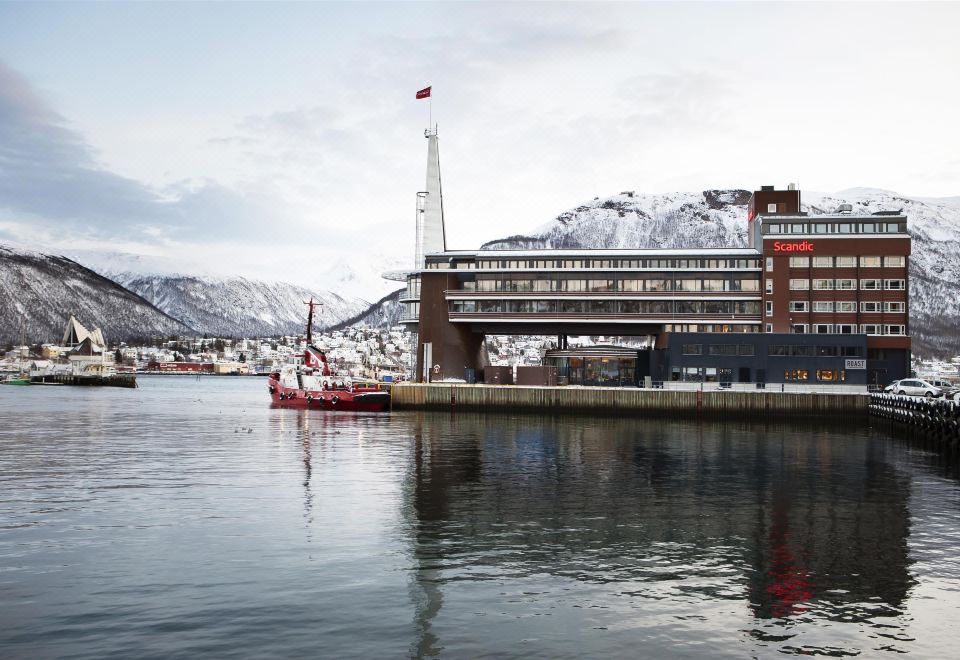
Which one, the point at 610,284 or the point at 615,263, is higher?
the point at 615,263

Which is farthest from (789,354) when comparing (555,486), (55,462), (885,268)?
(55,462)

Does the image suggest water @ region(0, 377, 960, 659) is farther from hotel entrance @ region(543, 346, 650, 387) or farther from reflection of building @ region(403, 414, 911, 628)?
hotel entrance @ region(543, 346, 650, 387)

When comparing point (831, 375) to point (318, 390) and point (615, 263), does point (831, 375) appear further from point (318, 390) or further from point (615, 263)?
point (318, 390)

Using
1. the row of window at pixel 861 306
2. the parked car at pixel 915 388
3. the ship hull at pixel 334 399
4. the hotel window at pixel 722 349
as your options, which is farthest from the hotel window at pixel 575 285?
the parked car at pixel 915 388

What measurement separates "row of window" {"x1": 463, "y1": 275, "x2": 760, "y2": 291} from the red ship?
27443 mm

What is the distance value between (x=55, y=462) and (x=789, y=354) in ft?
319

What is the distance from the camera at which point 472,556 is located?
2852 centimetres

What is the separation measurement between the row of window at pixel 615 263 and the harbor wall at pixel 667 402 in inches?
1122

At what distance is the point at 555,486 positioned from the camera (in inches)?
1788

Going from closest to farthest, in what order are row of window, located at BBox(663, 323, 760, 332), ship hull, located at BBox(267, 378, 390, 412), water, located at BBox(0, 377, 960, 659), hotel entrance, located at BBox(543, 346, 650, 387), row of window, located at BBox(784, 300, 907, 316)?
water, located at BBox(0, 377, 960, 659) → ship hull, located at BBox(267, 378, 390, 412) → row of window, located at BBox(784, 300, 907, 316) → row of window, located at BBox(663, 323, 760, 332) → hotel entrance, located at BBox(543, 346, 650, 387)

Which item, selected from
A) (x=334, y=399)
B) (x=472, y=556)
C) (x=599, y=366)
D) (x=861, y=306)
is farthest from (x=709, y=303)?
(x=472, y=556)

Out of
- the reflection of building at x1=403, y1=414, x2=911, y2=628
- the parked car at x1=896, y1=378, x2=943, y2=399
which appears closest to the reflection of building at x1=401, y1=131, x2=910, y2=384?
the parked car at x1=896, y1=378, x2=943, y2=399

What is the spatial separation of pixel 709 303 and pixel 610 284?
16090 millimetres

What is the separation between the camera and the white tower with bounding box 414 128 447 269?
154m
